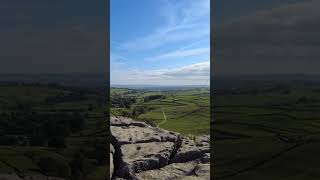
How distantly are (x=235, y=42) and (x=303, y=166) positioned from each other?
359cm

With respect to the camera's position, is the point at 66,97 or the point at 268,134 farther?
the point at 66,97

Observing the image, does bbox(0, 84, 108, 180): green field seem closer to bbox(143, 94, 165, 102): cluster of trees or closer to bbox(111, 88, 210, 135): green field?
bbox(111, 88, 210, 135): green field

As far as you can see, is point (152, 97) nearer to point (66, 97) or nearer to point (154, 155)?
point (154, 155)

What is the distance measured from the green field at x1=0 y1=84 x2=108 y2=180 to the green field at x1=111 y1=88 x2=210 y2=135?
40.9ft

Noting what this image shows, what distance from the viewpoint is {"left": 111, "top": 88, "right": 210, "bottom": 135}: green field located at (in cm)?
2702

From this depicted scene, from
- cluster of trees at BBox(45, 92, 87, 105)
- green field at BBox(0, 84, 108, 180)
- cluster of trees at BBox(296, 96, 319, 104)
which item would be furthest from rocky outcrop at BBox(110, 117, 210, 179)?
cluster of trees at BBox(296, 96, 319, 104)

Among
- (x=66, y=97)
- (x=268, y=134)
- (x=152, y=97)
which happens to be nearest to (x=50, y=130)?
(x=66, y=97)

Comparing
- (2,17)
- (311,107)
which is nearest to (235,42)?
(311,107)

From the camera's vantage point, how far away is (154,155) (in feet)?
48.5

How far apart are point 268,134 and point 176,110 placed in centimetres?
2611

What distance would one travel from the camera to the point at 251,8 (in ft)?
31.1

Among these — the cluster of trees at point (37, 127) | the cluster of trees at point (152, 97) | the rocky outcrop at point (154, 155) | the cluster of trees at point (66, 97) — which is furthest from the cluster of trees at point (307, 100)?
the cluster of trees at point (152, 97)

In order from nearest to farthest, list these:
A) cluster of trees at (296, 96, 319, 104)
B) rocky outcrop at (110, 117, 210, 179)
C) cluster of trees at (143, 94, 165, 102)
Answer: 1. cluster of trees at (296, 96, 319, 104)
2. rocky outcrop at (110, 117, 210, 179)
3. cluster of trees at (143, 94, 165, 102)

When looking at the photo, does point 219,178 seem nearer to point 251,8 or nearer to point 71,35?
point 251,8
